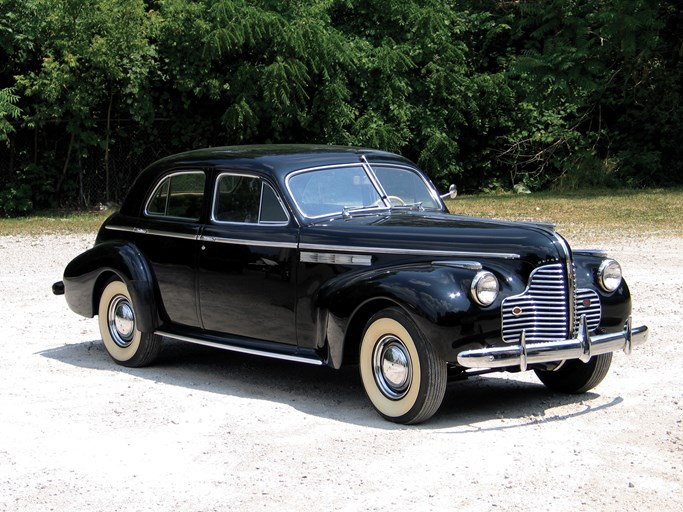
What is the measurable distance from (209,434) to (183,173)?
2.63 meters

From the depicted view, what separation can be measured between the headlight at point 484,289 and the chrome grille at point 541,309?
0.10m

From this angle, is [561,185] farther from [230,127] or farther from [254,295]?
[254,295]

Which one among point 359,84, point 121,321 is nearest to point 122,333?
point 121,321

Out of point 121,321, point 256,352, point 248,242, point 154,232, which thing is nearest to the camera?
point 256,352

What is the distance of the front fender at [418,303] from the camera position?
6277 mm

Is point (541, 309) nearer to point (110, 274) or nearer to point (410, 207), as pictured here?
point (410, 207)

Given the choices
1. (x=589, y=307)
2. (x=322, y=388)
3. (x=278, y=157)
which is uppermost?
(x=278, y=157)

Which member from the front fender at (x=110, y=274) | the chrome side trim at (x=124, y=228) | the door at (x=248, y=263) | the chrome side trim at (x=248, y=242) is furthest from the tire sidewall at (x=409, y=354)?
the chrome side trim at (x=124, y=228)

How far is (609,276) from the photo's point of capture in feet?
23.1

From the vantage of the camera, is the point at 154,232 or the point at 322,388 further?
the point at 154,232

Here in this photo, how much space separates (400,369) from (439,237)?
86 centimetres

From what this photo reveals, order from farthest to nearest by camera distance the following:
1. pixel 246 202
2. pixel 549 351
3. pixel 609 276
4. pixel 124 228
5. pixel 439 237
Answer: pixel 124 228, pixel 246 202, pixel 609 276, pixel 439 237, pixel 549 351

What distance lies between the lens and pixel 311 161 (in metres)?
7.73

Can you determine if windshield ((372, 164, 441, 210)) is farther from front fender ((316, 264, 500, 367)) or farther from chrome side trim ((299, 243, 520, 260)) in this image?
front fender ((316, 264, 500, 367))
